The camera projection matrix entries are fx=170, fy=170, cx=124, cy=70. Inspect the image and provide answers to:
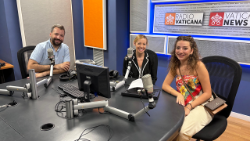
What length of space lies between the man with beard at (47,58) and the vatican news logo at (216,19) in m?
2.27

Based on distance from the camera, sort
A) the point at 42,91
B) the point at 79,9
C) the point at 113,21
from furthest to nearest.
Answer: the point at 79,9 < the point at 113,21 < the point at 42,91

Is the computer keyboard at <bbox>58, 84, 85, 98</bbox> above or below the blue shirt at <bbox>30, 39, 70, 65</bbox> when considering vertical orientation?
below

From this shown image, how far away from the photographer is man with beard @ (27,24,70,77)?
236 centimetres

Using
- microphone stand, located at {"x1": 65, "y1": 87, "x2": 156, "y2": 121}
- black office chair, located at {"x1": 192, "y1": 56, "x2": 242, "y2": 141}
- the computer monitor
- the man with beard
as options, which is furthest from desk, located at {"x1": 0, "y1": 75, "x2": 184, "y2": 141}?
the man with beard

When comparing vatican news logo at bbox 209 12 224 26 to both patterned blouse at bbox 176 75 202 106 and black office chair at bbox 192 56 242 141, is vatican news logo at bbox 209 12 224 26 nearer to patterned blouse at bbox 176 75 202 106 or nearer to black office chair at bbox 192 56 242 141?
black office chair at bbox 192 56 242 141

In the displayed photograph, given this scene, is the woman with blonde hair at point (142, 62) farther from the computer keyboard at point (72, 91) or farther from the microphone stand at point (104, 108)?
the microphone stand at point (104, 108)

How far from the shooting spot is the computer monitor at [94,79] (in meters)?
1.30

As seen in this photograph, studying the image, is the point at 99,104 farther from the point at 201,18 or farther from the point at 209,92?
the point at 201,18

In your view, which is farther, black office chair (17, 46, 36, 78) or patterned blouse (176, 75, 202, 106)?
black office chair (17, 46, 36, 78)

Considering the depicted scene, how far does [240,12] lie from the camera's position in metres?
2.38

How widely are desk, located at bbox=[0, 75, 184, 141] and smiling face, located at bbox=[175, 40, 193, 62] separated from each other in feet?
1.59

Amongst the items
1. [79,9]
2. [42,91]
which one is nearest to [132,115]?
[42,91]

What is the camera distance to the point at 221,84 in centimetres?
166

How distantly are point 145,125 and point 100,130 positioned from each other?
0.30 metres
